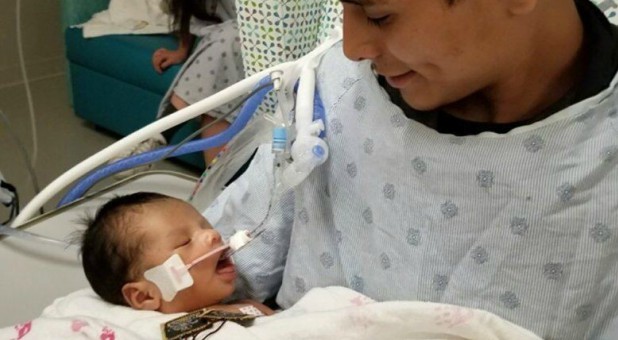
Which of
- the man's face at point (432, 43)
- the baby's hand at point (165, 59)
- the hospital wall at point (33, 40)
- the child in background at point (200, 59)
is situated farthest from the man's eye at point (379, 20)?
the hospital wall at point (33, 40)

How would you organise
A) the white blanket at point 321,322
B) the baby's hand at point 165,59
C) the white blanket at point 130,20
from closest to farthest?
the white blanket at point 321,322 → the baby's hand at point 165,59 → the white blanket at point 130,20

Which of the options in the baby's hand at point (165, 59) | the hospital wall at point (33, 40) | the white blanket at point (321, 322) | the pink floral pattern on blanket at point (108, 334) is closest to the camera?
the white blanket at point (321, 322)

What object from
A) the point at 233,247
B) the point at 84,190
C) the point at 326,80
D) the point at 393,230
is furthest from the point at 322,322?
the point at 84,190

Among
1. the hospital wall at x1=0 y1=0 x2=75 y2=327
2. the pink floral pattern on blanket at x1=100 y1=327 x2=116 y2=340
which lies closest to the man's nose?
the pink floral pattern on blanket at x1=100 y1=327 x2=116 y2=340

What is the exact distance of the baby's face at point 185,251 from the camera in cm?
117

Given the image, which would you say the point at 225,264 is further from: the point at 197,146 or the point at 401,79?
the point at 401,79

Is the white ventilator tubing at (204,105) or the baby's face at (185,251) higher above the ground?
the white ventilator tubing at (204,105)

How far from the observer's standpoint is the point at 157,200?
4.06 ft

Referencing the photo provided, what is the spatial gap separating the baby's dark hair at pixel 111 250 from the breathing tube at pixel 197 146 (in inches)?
5.6

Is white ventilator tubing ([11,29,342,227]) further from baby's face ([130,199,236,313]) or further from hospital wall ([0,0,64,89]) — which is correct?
hospital wall ([0,0,64,89])

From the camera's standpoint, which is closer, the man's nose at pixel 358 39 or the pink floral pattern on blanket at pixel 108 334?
the man's nose at pixel 358 39

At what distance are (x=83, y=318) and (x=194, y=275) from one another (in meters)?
0.18

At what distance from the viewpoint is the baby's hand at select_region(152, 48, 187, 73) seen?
8.84ft

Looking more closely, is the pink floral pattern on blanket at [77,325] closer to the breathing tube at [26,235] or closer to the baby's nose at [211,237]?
the baby's nose at [211,237]
